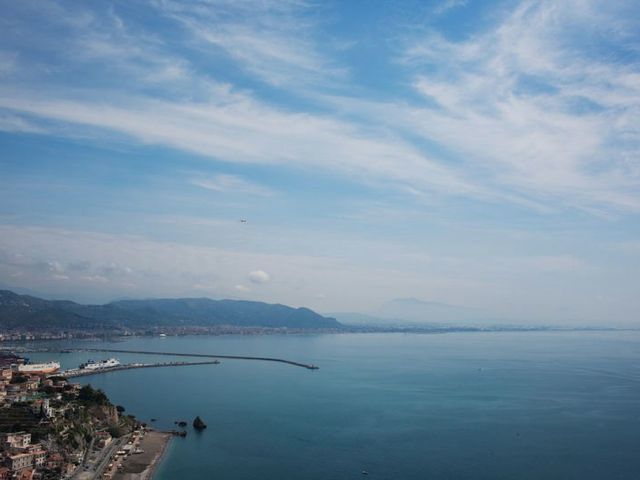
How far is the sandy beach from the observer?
10.8m

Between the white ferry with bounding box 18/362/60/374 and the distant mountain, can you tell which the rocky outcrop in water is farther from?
the distant mountain

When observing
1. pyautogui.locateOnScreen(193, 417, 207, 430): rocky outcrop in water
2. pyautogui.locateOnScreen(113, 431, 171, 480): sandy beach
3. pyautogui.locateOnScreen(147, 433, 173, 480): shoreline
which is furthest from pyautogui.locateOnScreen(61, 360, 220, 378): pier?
pyautogui.locateOnScreen(147, 433, 173, 480): shoreline

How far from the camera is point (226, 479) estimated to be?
10914 millimetres

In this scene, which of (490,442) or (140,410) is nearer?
(490,442)

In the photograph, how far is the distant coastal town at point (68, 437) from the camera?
34.1ft

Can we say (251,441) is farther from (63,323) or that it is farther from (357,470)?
(63,323)

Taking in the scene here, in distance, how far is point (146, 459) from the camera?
1187cm

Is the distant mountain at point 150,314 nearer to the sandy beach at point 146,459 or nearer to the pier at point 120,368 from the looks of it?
the pier at point 120,368

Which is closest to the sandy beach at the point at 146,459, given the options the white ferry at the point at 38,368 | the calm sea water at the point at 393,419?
the calm sea water at the point at 393,419

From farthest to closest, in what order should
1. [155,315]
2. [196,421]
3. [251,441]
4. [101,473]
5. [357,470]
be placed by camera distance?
[155,315]
[196,421]
[251,441]
[357,470]
[101,473]

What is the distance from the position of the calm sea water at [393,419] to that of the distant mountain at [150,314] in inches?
1074

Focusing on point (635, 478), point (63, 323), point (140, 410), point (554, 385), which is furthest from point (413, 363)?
point (63, 323)

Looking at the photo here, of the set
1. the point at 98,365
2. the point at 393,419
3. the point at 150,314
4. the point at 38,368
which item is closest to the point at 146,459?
the point at 393,419

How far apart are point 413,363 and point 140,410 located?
816 inches
